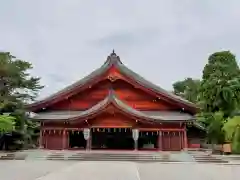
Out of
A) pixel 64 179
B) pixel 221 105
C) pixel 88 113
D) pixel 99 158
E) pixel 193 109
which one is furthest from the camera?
pixel 221 105

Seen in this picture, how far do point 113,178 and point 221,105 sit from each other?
70.5ft

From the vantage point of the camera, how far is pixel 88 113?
845 inches

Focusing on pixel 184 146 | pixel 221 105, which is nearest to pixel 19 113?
pixel 184 146

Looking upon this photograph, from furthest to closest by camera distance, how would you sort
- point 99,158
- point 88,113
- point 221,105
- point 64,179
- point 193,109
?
point 221,105 < point 193,109 < point 88,113 < point 99,158 < point 64,179

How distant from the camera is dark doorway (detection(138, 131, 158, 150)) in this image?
2356 cm

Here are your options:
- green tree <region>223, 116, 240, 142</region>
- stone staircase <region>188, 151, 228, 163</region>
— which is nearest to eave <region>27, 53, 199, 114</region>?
green tree <region>223, 116, 240, 142</region>

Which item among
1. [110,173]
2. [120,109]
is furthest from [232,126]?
[110,173]

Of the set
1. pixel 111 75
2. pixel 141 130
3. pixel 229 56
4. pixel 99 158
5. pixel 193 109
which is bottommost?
pixel 99 158

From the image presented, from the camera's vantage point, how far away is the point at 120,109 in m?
21.5

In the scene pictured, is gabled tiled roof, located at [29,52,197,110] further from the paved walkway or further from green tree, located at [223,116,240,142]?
the paved walkway

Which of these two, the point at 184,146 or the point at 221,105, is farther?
the point at 221,105

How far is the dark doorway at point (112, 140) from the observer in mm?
24359

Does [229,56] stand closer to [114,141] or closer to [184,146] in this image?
[184,146]

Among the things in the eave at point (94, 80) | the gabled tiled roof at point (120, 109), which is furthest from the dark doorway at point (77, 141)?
the eave at point (94, 80)
